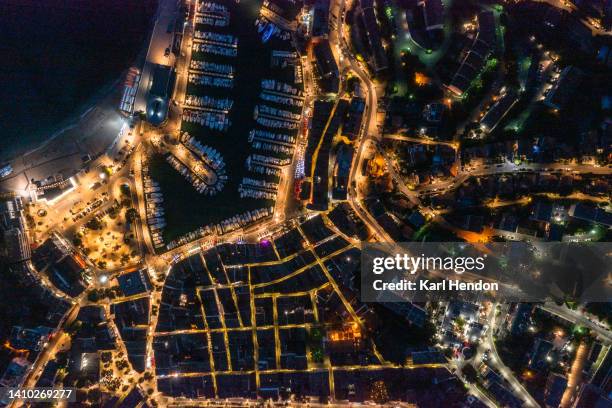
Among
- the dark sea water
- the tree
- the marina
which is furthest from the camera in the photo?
the dark sea water

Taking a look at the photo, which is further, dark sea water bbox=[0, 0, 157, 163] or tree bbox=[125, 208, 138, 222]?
dark sea water bbox=[0, 0, 157, 163]

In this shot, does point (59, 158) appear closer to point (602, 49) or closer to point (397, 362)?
point (397, 362)

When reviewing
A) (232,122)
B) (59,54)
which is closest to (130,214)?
(232,122)

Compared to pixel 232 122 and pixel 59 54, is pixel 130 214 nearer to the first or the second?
pixel 232 122

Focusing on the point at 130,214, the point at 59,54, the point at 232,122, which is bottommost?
the point at 130,214

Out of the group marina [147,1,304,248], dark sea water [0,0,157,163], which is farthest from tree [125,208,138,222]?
dark sea water [0,0,157,163]

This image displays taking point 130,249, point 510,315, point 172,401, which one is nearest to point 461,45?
point 510,315

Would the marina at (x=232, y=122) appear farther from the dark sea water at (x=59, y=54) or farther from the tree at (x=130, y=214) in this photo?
the dark sea water at (x=59, y=54)

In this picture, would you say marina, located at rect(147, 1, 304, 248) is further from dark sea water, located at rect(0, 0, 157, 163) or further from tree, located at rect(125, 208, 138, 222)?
dark sea water, located at rect(0, 0, 157, 163)
